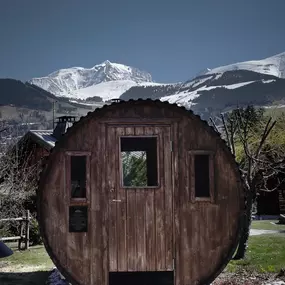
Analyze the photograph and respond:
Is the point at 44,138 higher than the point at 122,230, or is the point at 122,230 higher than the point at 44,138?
the point at 44,138

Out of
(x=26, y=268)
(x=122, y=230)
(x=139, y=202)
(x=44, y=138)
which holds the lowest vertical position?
(x=26, y=268)

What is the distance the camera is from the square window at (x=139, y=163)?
10.5 metres

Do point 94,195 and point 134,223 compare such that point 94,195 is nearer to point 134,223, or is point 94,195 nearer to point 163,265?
point 134,223

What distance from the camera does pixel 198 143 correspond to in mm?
9008

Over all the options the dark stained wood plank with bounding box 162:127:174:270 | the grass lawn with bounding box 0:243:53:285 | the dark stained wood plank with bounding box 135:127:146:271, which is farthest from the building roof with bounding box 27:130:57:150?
the dark stained wood plank with bounding box 162:127:174:270

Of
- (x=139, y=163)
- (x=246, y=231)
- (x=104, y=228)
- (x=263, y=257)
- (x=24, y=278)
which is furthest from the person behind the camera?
(x=139, y=163)

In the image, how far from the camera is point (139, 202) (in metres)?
8.90

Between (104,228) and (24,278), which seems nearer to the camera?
(104,228)

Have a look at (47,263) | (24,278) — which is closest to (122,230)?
(24,278)

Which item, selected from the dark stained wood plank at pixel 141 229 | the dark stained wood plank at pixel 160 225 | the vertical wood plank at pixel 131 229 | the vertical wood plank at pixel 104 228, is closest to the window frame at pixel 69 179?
the vertical wood plank at pixel 104 228

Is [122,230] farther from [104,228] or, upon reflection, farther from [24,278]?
[24,278]

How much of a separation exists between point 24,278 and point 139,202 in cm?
470

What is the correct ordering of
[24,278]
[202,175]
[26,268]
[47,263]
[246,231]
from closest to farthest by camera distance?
1. [202,175]
2. [24,278]
3. [246,231]
4. [26,268]
5. [47,263]

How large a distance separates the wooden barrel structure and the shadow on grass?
2746mm
